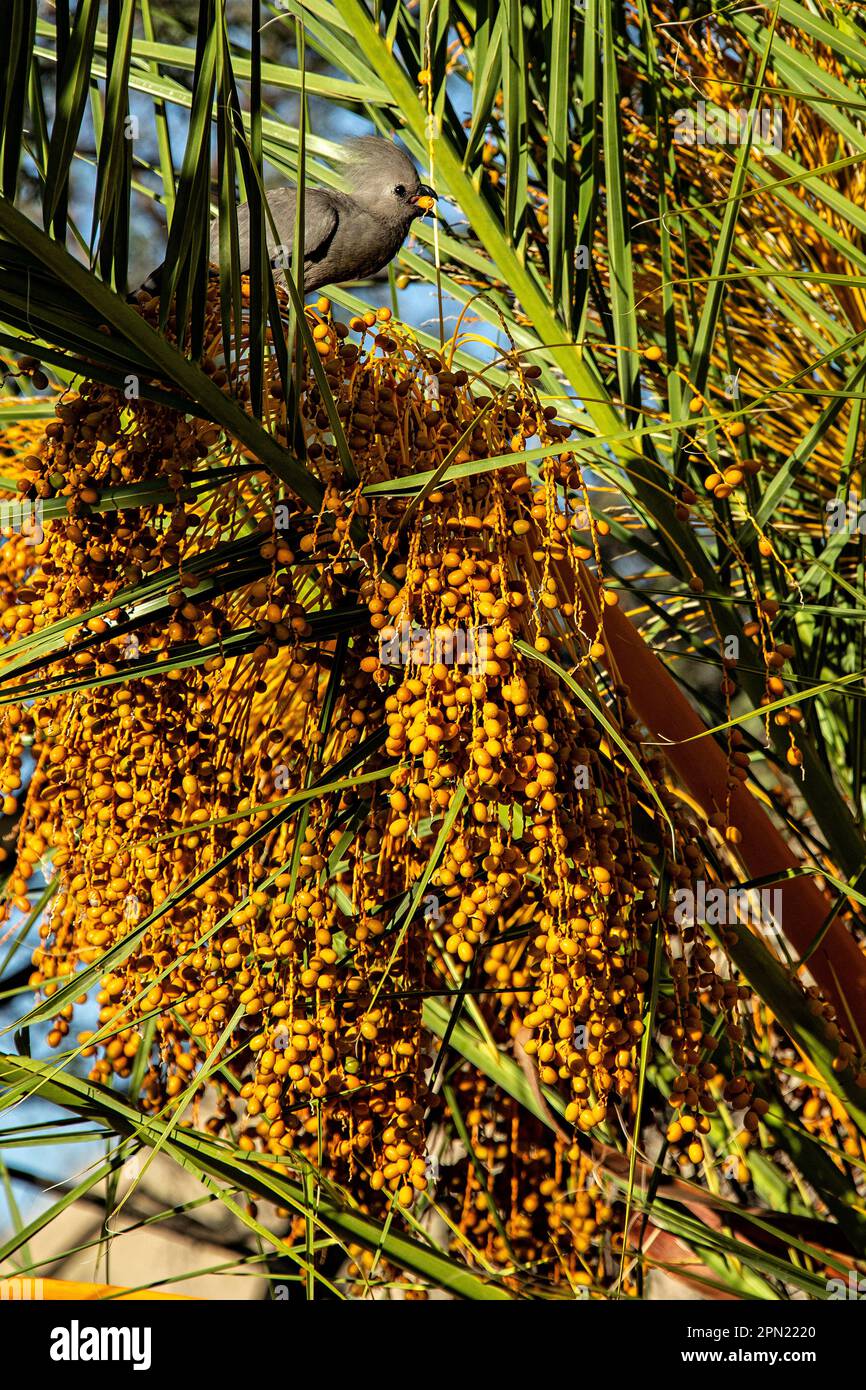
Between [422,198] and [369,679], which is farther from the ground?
[422,198]

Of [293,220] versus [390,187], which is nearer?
[293,220]

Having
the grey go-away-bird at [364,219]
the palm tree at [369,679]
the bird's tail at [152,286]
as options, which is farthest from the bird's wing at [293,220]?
the bird's tail at [152,286]

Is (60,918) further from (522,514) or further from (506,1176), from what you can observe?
(506,1176)

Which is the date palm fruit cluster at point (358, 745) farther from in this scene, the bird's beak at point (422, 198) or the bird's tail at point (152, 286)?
the bird's beak at point (422, 198)

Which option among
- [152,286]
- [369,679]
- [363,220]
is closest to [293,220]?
[363,220]

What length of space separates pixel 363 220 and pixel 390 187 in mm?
55

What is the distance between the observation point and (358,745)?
0.98m

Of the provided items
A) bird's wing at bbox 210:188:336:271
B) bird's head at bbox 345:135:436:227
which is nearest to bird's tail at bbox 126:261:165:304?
bird's wing at bbox 210:188:336:271

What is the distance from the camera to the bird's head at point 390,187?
4.58 ft

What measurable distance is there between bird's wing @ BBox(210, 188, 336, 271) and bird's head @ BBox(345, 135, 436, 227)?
7cm

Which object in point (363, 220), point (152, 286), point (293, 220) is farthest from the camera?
point (363, 220)

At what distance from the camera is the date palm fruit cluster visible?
32.9 inches

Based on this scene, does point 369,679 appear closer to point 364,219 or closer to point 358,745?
point 358,745

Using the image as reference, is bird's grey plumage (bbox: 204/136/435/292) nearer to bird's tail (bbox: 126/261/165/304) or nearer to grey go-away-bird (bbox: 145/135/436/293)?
grey go-away-bird (bbox: 145/135/436/293)
